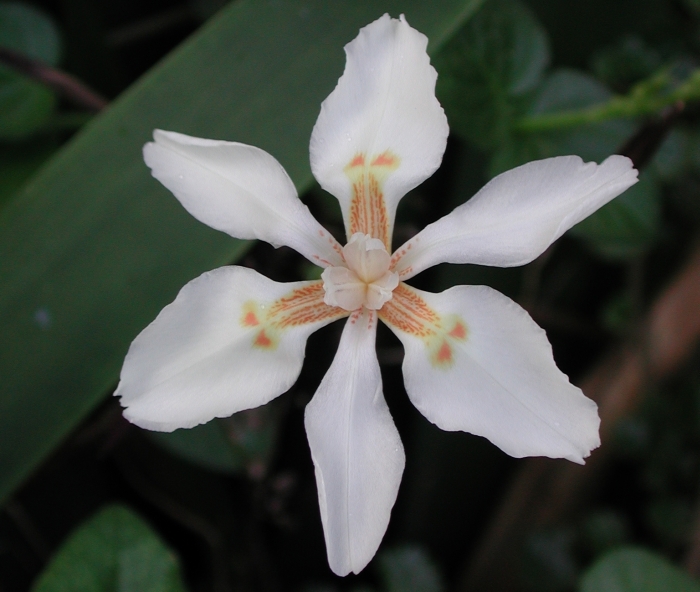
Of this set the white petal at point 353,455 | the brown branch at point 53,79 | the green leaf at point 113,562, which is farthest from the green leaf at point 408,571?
the brown branch at point 53,79

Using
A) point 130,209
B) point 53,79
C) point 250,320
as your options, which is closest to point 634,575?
point 250,320

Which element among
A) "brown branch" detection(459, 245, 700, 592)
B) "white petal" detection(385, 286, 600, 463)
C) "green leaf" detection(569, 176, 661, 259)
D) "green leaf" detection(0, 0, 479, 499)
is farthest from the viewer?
"brown branch" detection(459, 245, 700, 592)

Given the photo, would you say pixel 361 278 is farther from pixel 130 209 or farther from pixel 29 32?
pixel 29 32

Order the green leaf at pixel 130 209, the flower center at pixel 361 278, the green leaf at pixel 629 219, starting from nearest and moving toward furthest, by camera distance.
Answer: the flower center at pixel 361 278
the green leaf at pixel 130 209
the green leaf at pixel 629 219

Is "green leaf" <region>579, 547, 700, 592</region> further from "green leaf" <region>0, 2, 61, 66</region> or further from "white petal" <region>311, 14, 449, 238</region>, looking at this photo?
"green leaf" <region>0, 2, 61, 66</region>

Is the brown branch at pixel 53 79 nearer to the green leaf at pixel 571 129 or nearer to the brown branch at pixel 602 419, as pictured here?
the green leaf at pixel 571 129

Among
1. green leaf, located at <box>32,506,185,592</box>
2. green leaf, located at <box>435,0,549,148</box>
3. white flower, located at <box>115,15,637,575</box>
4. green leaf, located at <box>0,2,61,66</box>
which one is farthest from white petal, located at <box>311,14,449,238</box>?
green leaf, located at <box>0,2,61,66</box>
